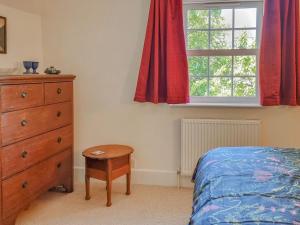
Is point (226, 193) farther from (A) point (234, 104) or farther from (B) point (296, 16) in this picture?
(B) point (296, 16)

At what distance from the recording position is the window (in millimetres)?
3316

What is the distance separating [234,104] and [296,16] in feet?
3.17

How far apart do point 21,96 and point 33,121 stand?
25 cm

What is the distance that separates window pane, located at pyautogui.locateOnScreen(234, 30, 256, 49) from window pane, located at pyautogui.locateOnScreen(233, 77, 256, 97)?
32 cm

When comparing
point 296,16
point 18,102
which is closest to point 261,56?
point 296,16

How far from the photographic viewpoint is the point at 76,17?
3471 millimetres

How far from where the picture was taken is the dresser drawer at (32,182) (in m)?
2.38

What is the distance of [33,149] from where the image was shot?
264 cm

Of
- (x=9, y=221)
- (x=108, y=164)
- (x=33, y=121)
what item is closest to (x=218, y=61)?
(x=108, y=164)

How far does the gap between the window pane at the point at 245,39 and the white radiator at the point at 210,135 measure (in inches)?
30.0

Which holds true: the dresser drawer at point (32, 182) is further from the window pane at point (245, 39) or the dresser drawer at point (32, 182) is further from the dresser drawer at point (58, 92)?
the window pane at point (245, 39)

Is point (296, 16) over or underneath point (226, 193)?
over

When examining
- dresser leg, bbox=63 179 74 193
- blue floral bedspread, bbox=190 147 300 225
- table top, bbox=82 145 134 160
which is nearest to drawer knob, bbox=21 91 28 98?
table top, bbox=82 145 134 160

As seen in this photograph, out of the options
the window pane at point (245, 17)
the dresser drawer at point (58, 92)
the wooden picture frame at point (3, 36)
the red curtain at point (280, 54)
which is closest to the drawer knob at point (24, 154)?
the dresser drawer at point (58, 92)
